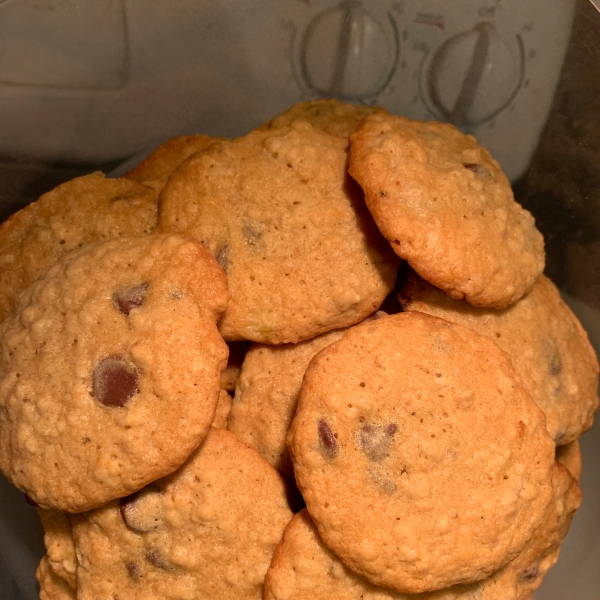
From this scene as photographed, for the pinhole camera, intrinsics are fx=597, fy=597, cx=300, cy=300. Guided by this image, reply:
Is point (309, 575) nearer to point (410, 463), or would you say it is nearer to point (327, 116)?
point (410, 463)

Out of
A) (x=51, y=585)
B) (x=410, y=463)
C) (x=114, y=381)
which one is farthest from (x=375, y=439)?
(x=51, y=585)

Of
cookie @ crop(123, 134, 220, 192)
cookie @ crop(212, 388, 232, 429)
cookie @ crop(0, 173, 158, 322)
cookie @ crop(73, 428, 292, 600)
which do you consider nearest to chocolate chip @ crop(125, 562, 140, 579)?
cookie @ crop(73, 428, 292, 600)

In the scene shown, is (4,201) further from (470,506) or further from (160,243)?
(470,506)

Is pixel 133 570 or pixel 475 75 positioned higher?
pixel 475 75

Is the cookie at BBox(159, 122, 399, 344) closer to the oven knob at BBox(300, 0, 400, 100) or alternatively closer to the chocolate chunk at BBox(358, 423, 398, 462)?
the chocolate chunk at BBox(358, 423, 398, 462)

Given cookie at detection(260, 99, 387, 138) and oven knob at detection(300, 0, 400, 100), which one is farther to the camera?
oven knob at detection(300, 0, 400, 100)

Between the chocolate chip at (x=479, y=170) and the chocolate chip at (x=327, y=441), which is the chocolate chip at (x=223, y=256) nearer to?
the chocolate chip at (x=327, y=441)
